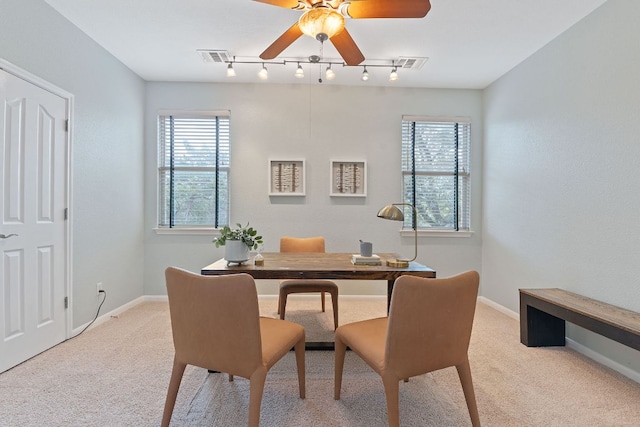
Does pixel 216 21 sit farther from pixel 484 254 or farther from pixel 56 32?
pixel 484 254

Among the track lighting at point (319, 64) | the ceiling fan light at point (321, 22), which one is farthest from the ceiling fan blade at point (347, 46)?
the track lighting at point (319, 64)

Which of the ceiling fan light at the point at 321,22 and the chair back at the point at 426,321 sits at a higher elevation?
the ceiling fan light at the point at 321,22

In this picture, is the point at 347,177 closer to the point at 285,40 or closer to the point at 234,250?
the point at 285,40

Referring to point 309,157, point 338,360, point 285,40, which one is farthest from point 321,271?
point 309,157

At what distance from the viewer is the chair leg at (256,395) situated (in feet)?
4.58

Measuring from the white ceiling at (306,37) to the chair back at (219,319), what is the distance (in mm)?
2151

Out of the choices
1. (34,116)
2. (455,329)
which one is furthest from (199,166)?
(455,329)

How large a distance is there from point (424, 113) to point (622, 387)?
124 inches

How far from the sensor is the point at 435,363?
1532 mm

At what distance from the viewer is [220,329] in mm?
→ 1466

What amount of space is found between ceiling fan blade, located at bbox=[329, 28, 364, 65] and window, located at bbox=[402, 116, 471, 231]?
1856 mm

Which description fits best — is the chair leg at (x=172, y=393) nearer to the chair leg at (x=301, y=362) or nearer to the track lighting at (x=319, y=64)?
the chair leg at (x=301, y=362)

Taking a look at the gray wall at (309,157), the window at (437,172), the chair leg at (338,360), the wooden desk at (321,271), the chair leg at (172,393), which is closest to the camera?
the chair leg at (172,393)

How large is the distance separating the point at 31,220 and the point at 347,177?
→ 300 cm
